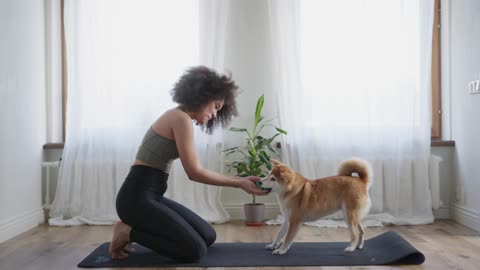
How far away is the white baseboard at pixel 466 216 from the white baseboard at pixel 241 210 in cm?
136

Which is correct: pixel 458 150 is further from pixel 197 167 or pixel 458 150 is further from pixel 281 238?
pixel 197 167

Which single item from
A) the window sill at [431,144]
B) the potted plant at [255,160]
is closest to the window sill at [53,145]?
the window sill at [431,144]

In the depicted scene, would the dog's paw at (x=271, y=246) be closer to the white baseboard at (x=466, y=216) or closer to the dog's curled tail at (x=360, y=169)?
the dog's curled tail at (x=360, y=169)

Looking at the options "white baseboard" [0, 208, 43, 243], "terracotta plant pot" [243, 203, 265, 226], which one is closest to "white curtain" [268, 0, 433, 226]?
"terracotta plant pot" [243, 203, 265, 226]

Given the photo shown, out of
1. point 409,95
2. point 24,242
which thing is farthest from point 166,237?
point 409,95

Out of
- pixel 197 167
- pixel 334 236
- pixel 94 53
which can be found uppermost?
pixel 94 53

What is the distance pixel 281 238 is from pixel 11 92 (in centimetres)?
207

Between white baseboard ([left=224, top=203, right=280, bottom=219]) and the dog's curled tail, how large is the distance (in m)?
1.34

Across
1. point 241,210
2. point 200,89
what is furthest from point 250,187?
point 241,210

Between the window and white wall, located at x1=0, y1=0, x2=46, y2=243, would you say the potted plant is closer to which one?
the window

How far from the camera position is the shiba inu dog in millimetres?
2742

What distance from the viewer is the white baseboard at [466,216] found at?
3644 millimetres

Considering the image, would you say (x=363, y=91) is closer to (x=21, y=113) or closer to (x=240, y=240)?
(x=240, y=240)

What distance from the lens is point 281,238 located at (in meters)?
2.95
